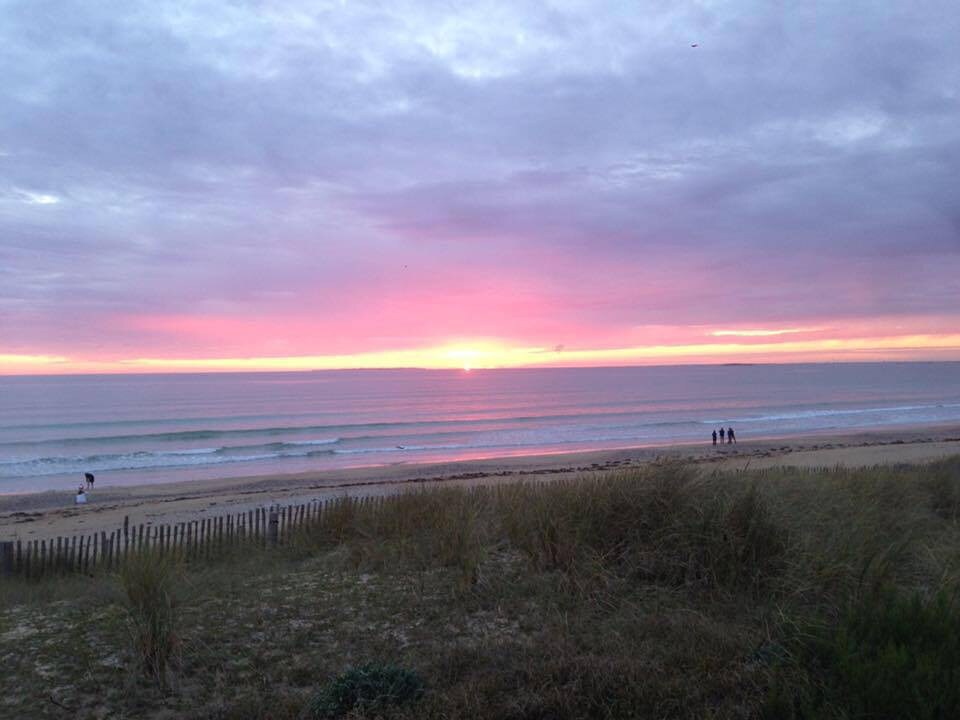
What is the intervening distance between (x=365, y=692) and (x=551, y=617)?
1925mm

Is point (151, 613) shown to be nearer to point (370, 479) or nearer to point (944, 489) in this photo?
point (944, 489)

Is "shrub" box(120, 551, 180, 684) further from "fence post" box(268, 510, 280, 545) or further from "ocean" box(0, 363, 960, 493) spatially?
"ocean" box(0, 363, 960, 493)

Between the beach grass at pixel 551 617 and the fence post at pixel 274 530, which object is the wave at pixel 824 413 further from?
the beach grass at pixel 551 617

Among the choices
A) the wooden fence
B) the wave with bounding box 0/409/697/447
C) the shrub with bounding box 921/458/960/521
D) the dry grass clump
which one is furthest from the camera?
the wave with bounding box 0/409/697/447

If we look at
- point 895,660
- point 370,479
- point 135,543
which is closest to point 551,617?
point 895,660

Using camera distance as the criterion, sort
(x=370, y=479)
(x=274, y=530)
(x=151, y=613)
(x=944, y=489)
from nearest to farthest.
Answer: (x=151, y=613) < (x=274, y=530) < (x=944, y=489) < (x=370, y=479)

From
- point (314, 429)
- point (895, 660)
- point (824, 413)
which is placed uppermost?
point (314, 429)

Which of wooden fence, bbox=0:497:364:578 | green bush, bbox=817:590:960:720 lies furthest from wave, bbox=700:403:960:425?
green bush, bbox=817:590:960:720

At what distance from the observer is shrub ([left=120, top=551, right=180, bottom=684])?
4.95 meters

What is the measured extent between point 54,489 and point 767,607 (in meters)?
30.6

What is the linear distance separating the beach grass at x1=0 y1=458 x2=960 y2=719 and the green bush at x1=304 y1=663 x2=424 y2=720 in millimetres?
15

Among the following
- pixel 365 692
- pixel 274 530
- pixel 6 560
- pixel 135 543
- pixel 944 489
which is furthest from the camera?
pixel 944 489

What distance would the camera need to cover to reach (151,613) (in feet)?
16.8

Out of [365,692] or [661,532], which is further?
[661,532]
